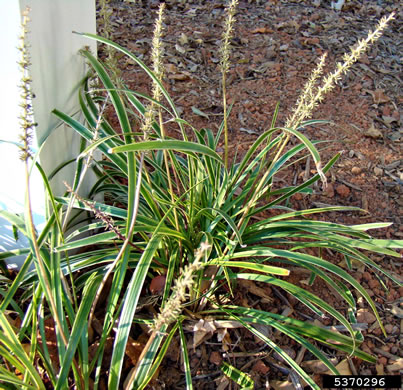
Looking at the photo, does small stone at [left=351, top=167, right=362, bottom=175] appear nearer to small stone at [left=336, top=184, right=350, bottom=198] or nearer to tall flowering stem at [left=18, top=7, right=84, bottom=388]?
small stone at [left=336, top=184, right=350, bottom=198]

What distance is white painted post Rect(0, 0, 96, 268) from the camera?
1.38 metres

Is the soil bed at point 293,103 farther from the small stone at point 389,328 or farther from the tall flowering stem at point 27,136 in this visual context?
the tall flowering stem at point 27,136

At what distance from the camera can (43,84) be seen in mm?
1504

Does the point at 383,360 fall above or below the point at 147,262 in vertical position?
below

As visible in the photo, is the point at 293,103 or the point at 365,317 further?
the point at 293,103

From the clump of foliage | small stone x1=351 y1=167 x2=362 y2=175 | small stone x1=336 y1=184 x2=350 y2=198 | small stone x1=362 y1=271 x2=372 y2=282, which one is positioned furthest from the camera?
small stone x1=351 y1=167 x2=362 y2=175

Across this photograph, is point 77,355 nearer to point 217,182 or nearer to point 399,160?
point 217,182

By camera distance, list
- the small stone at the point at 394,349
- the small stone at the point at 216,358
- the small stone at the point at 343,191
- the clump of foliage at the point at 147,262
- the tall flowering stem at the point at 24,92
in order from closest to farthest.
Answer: the tall flowering stem at the point at 24,92
the clump of foliage at the point at 147,262
the small stone at the point at 216,358
the small stone at the point at 394,349
the small stone at the point at 343,191

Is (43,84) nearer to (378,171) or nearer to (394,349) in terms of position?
(394,349)

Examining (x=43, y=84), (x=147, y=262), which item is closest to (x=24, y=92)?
(x=43, y=84)

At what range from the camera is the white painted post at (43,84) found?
138cm

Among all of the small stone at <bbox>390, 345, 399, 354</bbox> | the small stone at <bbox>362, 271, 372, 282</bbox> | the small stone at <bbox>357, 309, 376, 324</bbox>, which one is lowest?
the small stone at <bbox>390, 345, 399, 354</bbox>

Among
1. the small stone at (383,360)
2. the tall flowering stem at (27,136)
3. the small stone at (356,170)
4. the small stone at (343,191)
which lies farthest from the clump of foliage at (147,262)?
the small stone at (356,170)

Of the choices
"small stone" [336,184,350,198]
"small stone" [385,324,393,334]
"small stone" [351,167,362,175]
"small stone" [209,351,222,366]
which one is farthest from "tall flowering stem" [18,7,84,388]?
"small stone" [351,167,362,175]
